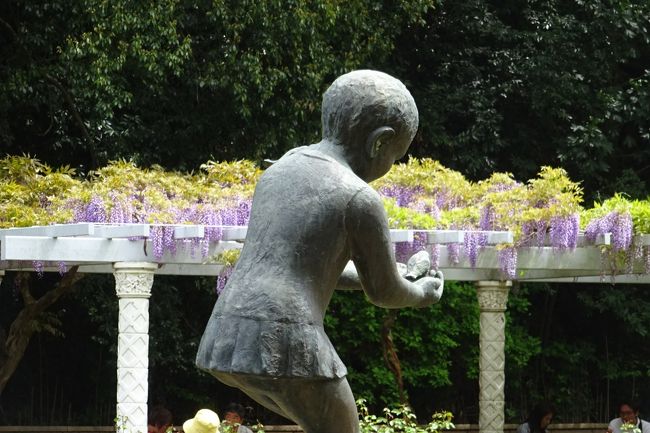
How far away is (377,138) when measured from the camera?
147 inches

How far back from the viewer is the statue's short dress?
3533 mm

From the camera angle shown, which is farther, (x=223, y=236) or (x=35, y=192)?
(x=35, y=192)

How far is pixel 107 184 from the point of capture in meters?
11.4

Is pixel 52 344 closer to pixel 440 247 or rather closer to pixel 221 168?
pixel 221 168

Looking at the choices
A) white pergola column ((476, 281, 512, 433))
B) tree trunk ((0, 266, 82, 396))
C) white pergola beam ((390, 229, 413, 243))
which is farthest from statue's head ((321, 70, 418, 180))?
tree trunk ((0, 266, 82, 396))

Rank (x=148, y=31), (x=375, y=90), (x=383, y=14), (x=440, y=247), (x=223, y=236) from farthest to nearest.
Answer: (x=383, y=14)
(x=148, y=31)
(x=440, y=247)
(x=223, y=236)
(x=375, y=90)

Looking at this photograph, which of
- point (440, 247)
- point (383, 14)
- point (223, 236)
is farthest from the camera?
point (383, 14)

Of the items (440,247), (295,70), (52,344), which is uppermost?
(295,70)

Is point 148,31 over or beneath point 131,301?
over

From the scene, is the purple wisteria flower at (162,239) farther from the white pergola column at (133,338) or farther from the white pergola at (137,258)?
the white pergola column at (133,338)

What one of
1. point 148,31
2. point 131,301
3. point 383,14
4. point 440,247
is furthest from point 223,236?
point 383,14

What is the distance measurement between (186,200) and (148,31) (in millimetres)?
2563

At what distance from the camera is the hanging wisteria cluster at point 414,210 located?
36.6ft

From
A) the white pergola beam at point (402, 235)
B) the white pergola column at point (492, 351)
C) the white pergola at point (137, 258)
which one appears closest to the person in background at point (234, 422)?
the white pergola at point (137, 258)
